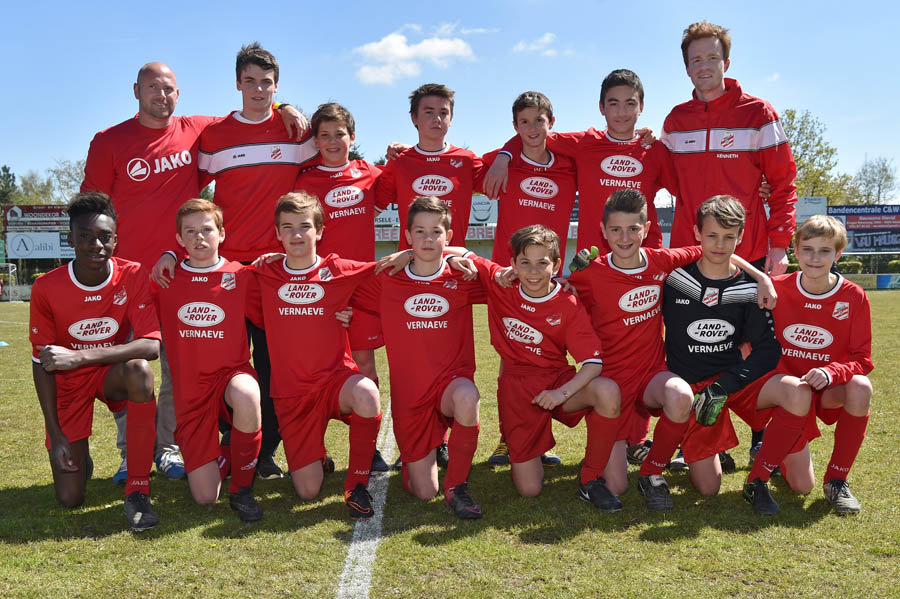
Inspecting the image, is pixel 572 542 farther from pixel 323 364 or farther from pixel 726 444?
pixel 323 364

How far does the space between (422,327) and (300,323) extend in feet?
2.27

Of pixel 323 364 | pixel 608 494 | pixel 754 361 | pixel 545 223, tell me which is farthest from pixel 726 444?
pixel 323 364

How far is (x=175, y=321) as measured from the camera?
3.84 metres

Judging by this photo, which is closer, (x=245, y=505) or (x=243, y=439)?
(x=245, y=505)

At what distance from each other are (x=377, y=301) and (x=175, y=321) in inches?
45.2

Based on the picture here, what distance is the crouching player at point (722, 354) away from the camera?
3576mm

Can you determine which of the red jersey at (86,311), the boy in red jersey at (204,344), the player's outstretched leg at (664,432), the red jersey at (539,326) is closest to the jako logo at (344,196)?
the boy in red jersey at (204,344)

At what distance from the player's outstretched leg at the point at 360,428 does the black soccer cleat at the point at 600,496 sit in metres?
1.16

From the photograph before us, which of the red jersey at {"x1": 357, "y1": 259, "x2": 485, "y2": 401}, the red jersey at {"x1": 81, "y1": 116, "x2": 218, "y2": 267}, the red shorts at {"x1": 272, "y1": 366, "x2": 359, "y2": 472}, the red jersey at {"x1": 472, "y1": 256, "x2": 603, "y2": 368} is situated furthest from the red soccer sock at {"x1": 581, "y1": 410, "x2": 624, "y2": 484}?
the red jersey at {"x1": 81, "y1": 116, "x2": 218, "y2": 267}

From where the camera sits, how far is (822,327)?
149 inches

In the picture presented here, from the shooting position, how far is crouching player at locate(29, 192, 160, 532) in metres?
3.53

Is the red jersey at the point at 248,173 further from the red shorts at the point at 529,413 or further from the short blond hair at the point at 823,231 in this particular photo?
the short blond hair at the point at 823,231

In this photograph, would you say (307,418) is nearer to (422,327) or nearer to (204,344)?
(204,344)

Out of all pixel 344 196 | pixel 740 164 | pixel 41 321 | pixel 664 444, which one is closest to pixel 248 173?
pixel 344 196
